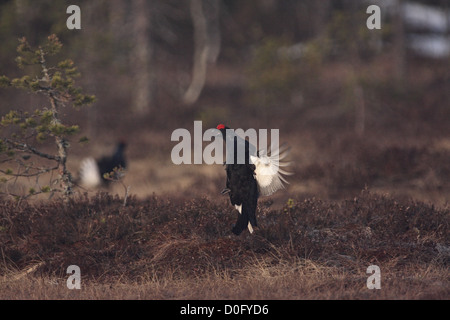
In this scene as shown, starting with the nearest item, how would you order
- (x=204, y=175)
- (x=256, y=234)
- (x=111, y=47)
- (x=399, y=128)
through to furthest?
1. (x=256, y=234)
2. (x=204, y=175)
3. (x=399, y=128)
4. (x=111, y=47)

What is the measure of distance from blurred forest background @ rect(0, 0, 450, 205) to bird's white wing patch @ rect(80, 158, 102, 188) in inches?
31.6

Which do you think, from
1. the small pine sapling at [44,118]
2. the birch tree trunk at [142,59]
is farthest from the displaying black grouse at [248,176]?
the birch tree trunk at [142,59]

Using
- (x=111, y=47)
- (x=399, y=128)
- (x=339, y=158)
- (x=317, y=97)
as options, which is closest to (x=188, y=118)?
(x=111, y=47)

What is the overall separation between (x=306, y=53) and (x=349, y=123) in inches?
114

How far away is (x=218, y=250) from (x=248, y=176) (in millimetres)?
1070

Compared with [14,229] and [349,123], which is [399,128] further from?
[14,229]

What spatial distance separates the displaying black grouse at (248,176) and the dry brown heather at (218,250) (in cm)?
30

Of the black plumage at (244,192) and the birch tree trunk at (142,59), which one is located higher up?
the birch tree trunk at (142,59)

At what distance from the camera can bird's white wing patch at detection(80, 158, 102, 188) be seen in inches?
482

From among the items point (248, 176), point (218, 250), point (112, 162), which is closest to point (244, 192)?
point (248, 176)

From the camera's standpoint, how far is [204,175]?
1260cm

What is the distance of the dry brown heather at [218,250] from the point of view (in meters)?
6.30

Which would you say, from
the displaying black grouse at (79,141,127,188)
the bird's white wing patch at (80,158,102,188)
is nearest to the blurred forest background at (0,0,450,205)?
the displaying black grouse at (79,141,127,188)

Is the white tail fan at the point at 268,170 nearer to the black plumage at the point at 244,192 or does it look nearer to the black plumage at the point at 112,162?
the black plumage at the point at 244,192
